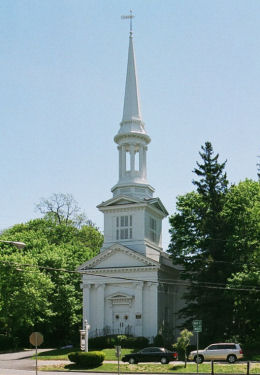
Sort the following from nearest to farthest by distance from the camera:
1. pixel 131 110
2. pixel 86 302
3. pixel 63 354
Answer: pixel 63 354
pixel 86 302
pixel 131 110

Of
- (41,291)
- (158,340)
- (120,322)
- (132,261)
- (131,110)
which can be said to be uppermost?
(131,110)

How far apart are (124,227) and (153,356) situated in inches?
697

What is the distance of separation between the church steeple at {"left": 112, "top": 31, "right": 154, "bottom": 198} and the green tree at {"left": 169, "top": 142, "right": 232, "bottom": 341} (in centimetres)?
494

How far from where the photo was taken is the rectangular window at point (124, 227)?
54312 mm

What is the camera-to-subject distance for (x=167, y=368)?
115ft

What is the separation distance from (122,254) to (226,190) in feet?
37.3

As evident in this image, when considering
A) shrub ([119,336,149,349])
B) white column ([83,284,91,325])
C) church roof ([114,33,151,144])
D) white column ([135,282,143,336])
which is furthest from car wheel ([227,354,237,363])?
church roof ([114,33,151,144])

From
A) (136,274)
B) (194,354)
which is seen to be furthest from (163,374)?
(136,274)

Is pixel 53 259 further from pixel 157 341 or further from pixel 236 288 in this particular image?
pixel 236 288

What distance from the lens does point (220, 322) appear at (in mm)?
44656

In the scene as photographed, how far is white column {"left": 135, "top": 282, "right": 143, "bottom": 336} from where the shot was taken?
164ft

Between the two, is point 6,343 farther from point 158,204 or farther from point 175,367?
point 175,367

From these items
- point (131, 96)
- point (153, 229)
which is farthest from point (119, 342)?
point (131, 96)

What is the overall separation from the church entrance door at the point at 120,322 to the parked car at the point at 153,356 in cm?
1149
